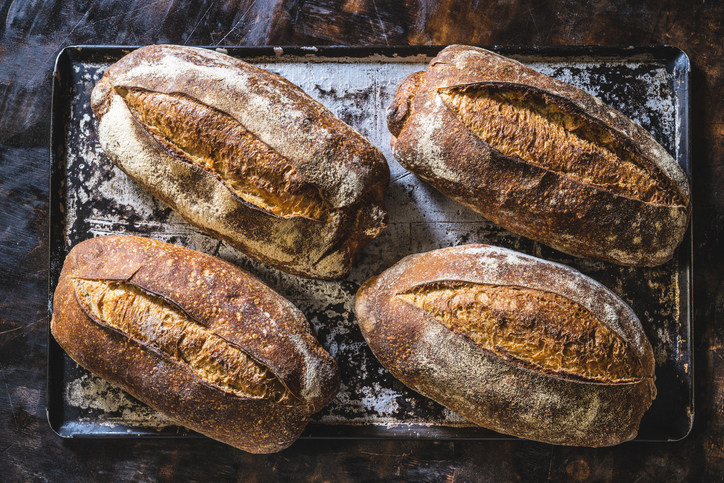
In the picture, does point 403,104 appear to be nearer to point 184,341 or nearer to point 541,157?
point 541,157

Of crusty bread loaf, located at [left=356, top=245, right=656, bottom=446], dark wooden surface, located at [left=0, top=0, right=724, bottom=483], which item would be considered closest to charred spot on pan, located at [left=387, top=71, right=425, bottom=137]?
dark wooden surface, located at [left=0, top=0, right=724, bottom=483]

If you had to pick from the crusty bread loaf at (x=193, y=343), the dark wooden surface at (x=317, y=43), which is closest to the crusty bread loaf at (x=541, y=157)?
the dark wooden surface at (x=317, y=43)

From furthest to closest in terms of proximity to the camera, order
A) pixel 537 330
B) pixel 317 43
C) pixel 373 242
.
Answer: pixel 317 43, pixel 373 242, pixel 537 330

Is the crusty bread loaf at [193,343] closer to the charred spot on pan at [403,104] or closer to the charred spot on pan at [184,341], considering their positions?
the charred spot on pan at [184,341]

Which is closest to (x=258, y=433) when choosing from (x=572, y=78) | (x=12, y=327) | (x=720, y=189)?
(x=12, y=327)

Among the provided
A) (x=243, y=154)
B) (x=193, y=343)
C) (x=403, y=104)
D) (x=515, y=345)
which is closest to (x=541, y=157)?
(x=403, y=104)

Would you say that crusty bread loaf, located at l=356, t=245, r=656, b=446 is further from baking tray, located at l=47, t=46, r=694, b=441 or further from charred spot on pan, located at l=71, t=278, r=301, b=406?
charred spot on pan, located at l=71, t=278, r=301, b=406

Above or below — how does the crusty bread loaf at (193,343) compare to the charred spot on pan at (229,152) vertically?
below
